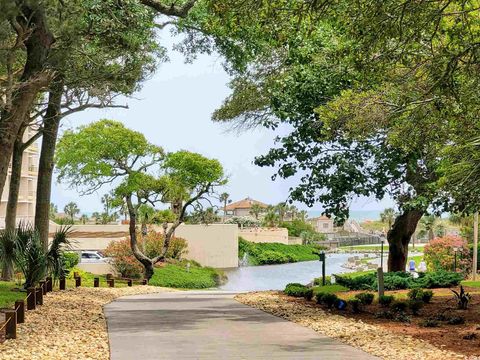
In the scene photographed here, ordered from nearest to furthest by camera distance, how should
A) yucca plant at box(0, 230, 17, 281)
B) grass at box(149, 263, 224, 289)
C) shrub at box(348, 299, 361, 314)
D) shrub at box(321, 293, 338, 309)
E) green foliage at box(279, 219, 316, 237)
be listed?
shrub at box(348, 299, 361, 314)
shrub at box(321, 293, 338, 309)
yucca plant at box(0, 230, 17, 281)
grass at box(149, 263, 224, 289)
green foliage at box(279, 219, 316, 237)

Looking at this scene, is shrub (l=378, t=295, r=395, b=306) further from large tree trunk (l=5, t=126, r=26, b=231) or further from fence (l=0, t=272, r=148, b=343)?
large tree trunk (l=5, t=126, r=26, b=231)

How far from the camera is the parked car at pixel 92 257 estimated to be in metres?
44.2

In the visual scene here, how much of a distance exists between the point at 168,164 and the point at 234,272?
70.9ft

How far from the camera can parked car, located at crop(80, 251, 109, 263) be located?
44225 millimetres

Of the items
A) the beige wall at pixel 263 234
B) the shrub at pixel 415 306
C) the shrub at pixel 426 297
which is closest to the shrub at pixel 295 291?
the shrub at pixel 426 297

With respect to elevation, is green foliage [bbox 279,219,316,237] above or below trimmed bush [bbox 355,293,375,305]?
above

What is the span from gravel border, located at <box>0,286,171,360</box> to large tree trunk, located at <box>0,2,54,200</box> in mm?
2922

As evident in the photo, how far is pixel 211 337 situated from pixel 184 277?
35.2 meters

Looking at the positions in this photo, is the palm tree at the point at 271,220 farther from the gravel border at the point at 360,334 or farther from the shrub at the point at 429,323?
the shrub at the point at 429,323

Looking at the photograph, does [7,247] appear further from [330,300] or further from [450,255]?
[450,255]

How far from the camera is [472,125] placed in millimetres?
12711

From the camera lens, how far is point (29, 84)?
1412cm

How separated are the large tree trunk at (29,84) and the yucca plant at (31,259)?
12.8 ft

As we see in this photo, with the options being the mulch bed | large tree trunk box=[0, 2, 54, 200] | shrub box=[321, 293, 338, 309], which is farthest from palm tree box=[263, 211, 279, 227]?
large tree trunk box=[0, 2, 54, 200]
